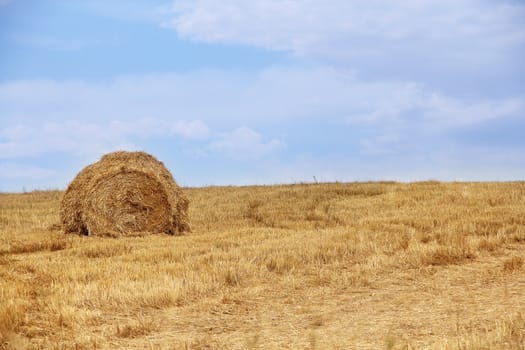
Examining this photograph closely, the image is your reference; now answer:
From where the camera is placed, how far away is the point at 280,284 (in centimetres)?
1098

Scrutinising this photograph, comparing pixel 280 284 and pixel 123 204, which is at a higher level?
pixel 123 204

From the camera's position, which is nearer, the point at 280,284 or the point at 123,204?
the point at 280,284

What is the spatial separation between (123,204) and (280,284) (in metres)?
8.70

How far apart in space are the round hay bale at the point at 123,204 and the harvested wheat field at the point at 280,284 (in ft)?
2.07

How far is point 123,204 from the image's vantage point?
18641 mm

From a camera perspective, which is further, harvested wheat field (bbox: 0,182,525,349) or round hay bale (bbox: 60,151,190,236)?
round hay bale (bbox: 60,151,190,236)

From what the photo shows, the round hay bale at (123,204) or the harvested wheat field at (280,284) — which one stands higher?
the round hay bale at (123,204)

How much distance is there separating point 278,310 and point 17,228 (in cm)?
1219

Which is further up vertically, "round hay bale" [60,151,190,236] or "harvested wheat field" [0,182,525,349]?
"round hay bale" [60,151,190,236]

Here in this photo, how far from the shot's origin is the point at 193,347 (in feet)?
24.3

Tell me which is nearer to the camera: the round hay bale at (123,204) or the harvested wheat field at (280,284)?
the harvested wheat field at (280,284)

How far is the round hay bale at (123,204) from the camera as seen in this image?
60.5 feet

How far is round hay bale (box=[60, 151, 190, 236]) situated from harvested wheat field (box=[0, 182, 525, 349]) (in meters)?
0.63

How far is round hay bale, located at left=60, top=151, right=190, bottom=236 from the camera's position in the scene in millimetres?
18438
